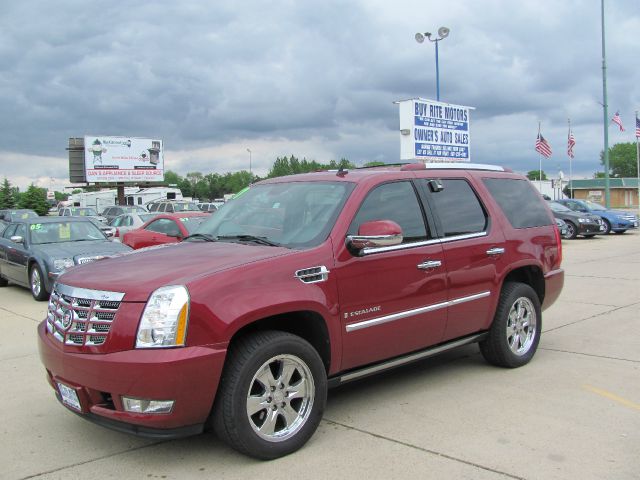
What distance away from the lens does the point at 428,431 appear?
4.26m

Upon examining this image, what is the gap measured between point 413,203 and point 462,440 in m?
1.91

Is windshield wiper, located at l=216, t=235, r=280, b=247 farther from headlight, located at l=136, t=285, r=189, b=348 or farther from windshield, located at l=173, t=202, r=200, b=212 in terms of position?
windshield, located at l=173, t=202, r=200, b=212

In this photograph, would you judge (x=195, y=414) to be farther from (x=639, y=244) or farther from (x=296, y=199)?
(x=639, y=244)

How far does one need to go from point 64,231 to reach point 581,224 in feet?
64.1

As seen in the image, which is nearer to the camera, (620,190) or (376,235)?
(376,235)

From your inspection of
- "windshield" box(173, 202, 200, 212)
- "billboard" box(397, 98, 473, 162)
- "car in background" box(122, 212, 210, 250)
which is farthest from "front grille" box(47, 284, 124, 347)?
"windshield" box(173, 202, 200, 212)

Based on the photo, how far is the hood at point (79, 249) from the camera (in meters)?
10.7

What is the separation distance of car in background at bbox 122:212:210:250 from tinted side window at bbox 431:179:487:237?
331 inches

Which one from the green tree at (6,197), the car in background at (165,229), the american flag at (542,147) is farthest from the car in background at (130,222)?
the green tree at (6,197)

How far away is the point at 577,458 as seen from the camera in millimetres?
3791

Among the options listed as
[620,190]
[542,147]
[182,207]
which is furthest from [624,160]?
[182,207]

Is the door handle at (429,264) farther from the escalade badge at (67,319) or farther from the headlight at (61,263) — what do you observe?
the headlight at (61,263)

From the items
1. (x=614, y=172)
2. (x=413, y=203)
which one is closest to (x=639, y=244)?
(x=413, y=203)

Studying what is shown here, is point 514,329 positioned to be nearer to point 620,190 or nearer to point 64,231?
point 64,231
